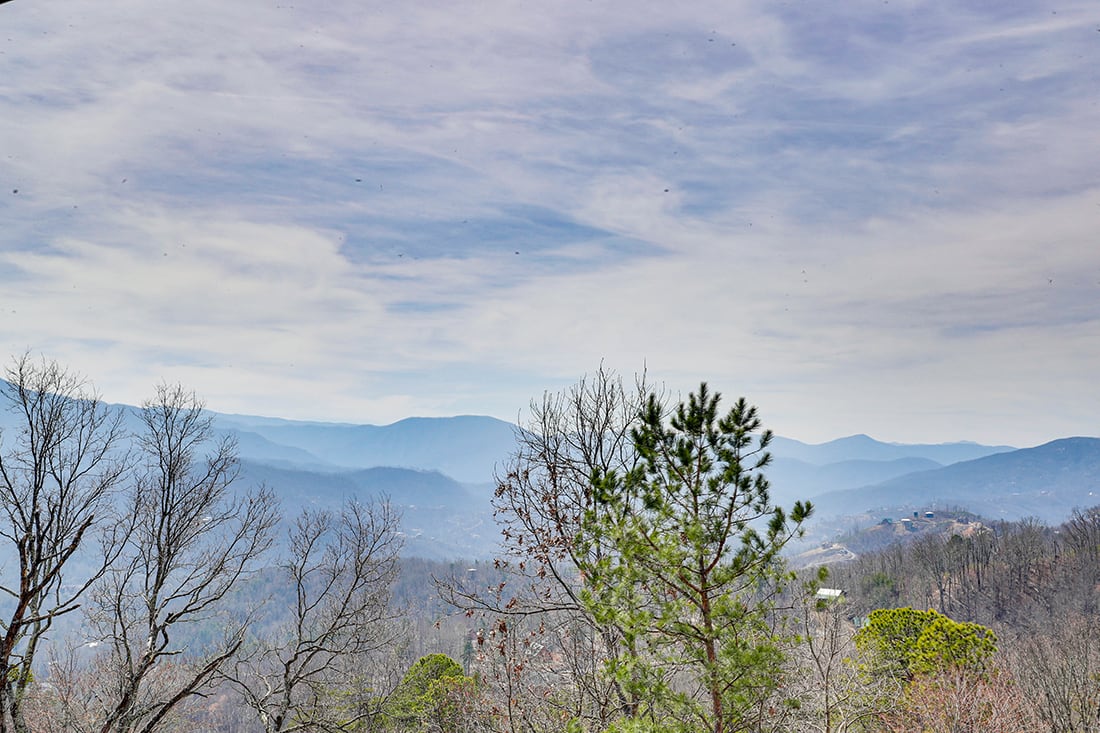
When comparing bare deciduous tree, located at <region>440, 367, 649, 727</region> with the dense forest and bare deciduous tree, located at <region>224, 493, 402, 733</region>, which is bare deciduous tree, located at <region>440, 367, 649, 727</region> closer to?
the dense forest

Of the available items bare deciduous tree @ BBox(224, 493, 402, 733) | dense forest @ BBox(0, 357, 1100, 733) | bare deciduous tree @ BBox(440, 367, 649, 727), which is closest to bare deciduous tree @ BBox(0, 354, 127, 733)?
dense forest @ BBox(0, 357, 1100, 733)

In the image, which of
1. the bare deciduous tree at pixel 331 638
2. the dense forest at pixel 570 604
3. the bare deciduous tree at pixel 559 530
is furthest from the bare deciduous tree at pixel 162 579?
the bare deciduous tree at pixel 559 530

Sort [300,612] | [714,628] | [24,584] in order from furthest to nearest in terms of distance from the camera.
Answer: [300,612]
[24,584]
[714,628]

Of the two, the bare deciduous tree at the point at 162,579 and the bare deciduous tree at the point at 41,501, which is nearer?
the bare deciduous tree at the point at 41,501

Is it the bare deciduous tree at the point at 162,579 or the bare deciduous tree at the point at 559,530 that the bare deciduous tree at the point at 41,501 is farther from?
the bare deciduous tree at the point at 559,530

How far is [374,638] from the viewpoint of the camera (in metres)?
12.6

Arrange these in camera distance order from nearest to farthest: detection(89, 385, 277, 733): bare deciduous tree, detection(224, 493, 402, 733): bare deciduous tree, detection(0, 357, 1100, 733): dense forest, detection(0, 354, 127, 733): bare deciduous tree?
detection(0, 357, 1100, 733): dense forest
detection(0, 354, 127, 733): bare deciduous tree
detection(89, 385, 277, 733): bare deciduous tree
detection(224, 493, 402, 733): bare deciduous tree

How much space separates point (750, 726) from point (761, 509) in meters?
2.21

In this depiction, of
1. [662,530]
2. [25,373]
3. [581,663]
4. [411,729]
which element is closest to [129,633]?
[25,373]

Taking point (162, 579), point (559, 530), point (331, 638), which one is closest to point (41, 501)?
point (162, 579)

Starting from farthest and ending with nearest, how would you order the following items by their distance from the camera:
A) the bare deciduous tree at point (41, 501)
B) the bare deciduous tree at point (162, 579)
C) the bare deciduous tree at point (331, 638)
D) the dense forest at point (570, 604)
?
the bare deciduous tree at point (331, 638) < the bare deciduous tree at point (162, 579) < the bare deciduous tree at point (41, 501) < the dense forest at point (570, 604)

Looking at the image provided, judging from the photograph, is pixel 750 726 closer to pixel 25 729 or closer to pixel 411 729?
pixel 25 729

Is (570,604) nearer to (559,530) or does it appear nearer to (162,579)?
(559,530)

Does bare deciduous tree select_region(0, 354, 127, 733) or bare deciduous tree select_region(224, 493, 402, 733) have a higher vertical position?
bare deciduous tree select_region(0, 354, 127, 733)
